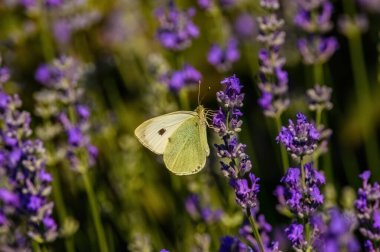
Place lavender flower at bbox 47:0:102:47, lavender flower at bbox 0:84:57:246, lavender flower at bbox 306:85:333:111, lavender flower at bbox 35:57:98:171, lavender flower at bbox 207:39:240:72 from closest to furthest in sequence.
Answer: lavender flower at bbox 0:84:57:246 → lavender flower at bbox 306:85:333:111 → lavender flower at bbox 35:57:98:171 → lavender flower at bbox 207:39:240:72 → lavender flower at bbox 47:0:102:47

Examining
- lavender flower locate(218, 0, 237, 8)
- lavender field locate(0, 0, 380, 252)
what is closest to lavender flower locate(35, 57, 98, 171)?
lavender field locate(0, 0, 380, 252)

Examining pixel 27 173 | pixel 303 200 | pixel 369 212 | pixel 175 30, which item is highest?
pixel 175 30

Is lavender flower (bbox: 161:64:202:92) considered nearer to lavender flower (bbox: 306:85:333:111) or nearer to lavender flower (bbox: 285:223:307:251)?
lavender flower (bbox: 306:85:333:111)

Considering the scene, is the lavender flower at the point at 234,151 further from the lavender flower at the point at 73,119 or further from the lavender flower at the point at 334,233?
the lavender flower at the point at 73,119

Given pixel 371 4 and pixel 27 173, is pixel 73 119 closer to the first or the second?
pixel 27 173

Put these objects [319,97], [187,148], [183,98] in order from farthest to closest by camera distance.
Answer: [183,98]
[319,97]
[187,148]

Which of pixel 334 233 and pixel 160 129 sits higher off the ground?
pixel 160 129

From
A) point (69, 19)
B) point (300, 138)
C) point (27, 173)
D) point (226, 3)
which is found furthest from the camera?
point (69, 19)

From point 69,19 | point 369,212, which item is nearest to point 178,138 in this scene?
point 369,212
